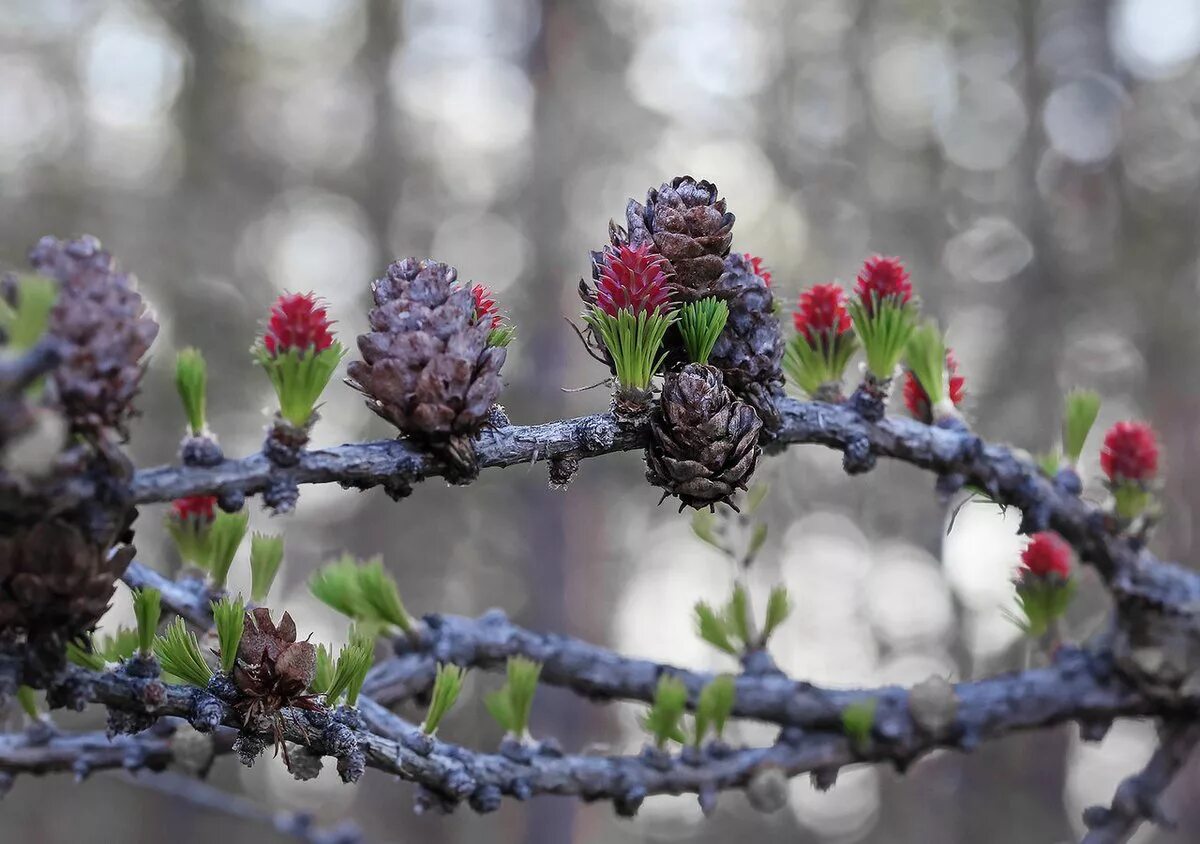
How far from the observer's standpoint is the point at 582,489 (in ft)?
22.2

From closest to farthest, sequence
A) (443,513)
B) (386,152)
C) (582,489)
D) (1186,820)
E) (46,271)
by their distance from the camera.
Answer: (46,271), (1186,820), (582,489), (386,152), (443,513)

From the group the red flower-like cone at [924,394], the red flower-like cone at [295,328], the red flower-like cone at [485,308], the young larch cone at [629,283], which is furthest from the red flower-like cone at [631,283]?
the red flower-like cone at [924,394]

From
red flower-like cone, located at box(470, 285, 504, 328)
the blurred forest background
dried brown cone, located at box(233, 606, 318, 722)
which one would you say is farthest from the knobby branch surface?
the blurred forest background

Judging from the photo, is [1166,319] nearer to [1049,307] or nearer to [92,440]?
[1049,307]

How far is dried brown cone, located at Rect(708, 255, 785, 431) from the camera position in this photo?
1014 millimetres

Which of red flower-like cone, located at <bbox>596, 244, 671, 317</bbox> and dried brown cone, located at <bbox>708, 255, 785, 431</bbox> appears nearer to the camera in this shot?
red flower-like cone, located at <bbox>596, 244, 671, 317</bbox>

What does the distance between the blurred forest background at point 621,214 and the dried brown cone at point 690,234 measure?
4787mm

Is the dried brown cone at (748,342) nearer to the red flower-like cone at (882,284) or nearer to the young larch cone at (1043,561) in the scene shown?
the red flower-like cone at (882,284)

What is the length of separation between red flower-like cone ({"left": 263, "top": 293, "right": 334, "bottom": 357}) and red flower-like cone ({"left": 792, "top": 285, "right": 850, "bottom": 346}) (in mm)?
673

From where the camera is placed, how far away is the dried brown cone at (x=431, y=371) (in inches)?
32.3

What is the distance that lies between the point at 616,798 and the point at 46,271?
98cm

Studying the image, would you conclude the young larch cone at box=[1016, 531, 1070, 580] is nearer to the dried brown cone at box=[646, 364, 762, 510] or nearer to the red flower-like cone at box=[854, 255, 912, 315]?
the red flower-like cone at box=[854, 255, 912, 315]

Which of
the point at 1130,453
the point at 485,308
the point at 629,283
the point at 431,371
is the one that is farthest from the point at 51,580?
the point at 1130,453

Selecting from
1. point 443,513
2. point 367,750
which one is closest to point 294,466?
point 367,750
